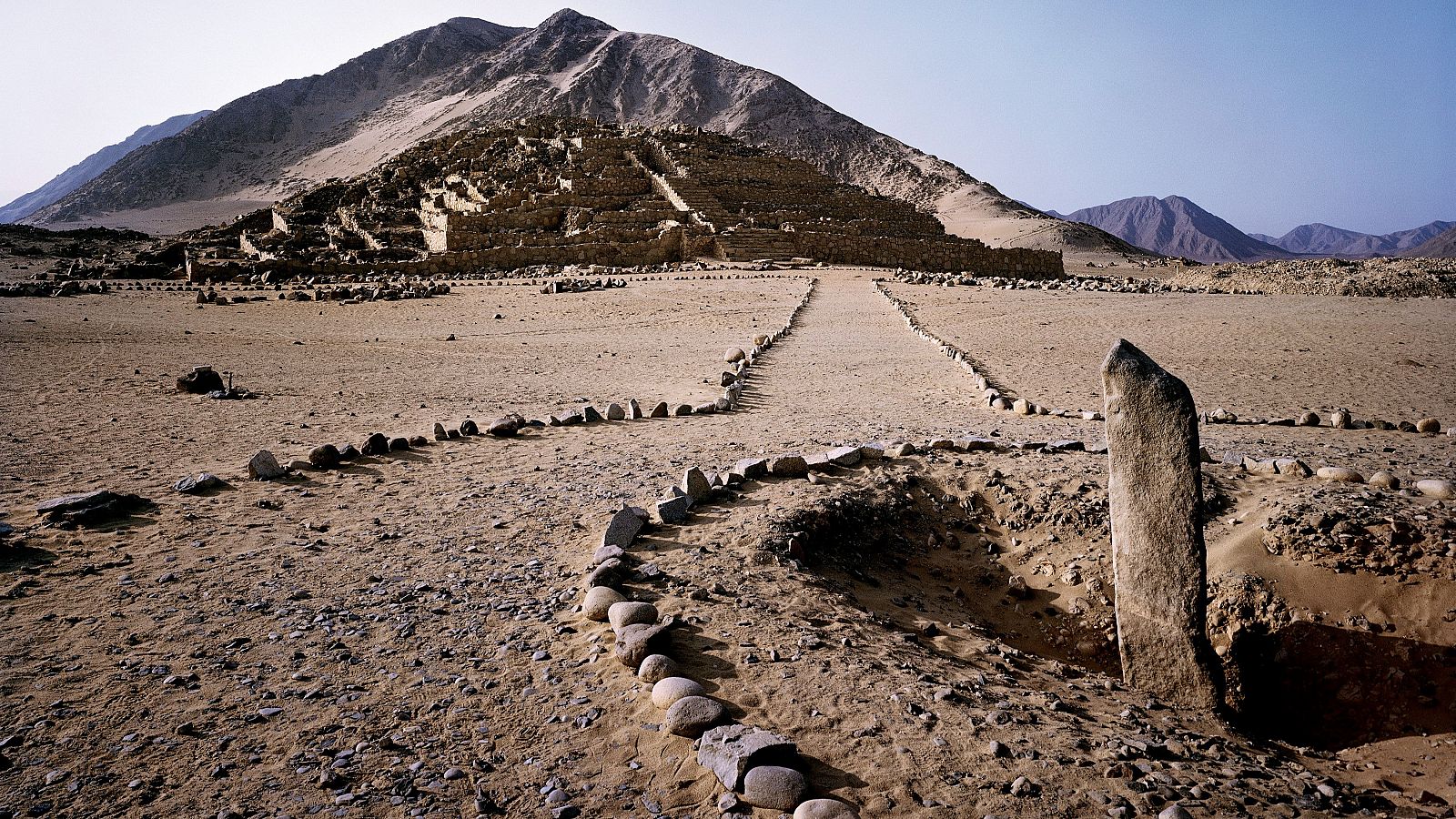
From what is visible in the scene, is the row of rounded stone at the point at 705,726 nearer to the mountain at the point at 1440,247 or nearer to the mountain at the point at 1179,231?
the mountain at the point at 1440,247

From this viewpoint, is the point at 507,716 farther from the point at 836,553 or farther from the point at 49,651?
the point at 836,553

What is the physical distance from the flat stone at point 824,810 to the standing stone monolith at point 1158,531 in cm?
200

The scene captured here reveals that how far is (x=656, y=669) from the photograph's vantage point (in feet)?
9.91

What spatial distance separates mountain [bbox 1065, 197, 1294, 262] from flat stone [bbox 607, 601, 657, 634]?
2957 inches

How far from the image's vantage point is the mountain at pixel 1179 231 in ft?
229

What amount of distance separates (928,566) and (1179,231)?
3325 inches

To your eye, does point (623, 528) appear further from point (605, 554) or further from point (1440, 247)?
point (1440, 247)

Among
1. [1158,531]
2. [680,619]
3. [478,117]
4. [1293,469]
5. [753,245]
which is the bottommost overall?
[680,619]

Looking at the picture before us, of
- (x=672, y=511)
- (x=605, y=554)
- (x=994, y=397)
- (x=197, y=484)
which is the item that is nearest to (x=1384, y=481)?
(x=994, y=397)

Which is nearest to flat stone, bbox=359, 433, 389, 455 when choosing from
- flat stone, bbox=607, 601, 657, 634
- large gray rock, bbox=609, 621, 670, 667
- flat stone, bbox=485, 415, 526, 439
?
flat stone, bbox=485, 415, 526, 439

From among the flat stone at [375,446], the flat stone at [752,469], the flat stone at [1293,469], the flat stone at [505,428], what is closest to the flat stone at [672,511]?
the flat stone at [752,469]

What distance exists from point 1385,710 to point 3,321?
1899 centimetres

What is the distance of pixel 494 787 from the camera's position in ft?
8.09

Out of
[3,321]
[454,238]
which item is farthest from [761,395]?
[454,238]
